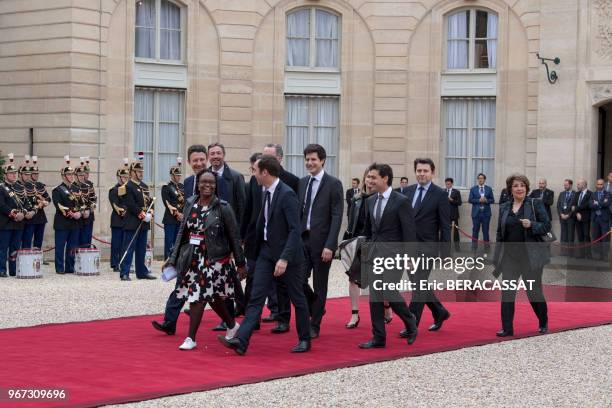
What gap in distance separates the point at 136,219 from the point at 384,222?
8.29m

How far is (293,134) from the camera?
25.6 m

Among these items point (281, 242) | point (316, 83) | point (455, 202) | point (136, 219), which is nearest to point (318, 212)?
point (281, 242)

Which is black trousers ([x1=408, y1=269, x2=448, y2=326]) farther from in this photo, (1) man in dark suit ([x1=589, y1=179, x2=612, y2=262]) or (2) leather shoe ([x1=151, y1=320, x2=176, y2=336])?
(1) man in dark suit ([x1=589, y1=179, x2=612, y2=262])

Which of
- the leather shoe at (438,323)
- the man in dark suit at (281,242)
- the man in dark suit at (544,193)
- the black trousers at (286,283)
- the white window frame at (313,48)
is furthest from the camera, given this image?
the white window frame at (313,48)

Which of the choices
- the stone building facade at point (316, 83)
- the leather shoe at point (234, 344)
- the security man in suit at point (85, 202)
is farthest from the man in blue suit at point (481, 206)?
the leather shoe at point (234, 344)

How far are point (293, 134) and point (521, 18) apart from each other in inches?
214

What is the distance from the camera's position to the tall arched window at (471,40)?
83.3 feet

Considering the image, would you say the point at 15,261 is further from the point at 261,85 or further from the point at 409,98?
the point at 409,98

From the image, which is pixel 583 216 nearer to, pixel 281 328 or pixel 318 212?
pixel 281 328

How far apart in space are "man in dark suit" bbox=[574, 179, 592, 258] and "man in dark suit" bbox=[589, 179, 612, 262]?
117mm

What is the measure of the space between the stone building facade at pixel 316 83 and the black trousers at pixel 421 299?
12.3 metres

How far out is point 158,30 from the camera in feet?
80.2

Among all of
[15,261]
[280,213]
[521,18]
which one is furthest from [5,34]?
[280,213]

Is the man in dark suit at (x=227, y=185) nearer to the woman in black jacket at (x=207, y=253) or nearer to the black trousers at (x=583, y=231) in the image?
the woman in black jacket at (x=207, y=253)
